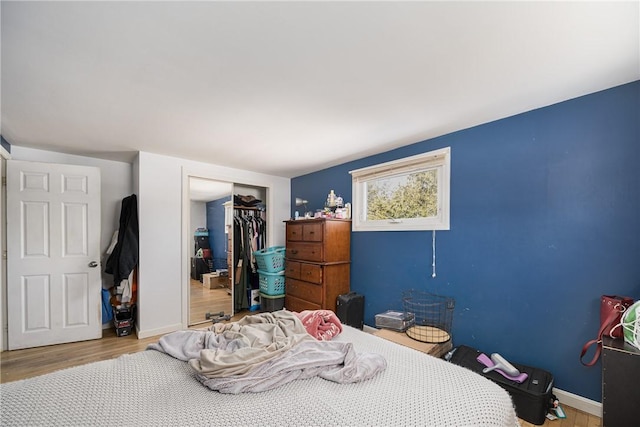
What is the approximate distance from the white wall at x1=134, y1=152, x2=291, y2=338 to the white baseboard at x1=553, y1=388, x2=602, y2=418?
379cm

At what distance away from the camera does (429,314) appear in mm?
2727

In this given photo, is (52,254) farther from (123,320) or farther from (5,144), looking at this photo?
(5,144)

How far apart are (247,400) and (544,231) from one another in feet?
7.46

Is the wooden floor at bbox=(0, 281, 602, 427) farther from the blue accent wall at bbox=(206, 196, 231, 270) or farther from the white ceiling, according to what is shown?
the white ceiling

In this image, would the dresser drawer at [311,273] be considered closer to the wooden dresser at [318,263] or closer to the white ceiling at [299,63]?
the wooden dresser at [318,263]

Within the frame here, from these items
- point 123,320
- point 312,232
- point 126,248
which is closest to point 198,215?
point 126,248

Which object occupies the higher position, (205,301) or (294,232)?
(294,232)

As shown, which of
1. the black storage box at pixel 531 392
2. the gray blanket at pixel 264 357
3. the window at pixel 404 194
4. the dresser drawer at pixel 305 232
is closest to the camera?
the gray blanket at pixel 264 357

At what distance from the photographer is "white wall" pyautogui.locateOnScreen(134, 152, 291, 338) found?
3.21 meters

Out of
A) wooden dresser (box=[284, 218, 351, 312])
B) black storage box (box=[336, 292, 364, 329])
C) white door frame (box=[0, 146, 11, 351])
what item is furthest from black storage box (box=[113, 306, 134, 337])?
black storage box (box=[336, 292, 364, 329])

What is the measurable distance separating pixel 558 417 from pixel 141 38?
3342 mm

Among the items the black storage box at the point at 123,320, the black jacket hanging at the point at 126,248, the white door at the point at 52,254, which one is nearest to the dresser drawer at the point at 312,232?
the black jacket hanging at the point at 126,248

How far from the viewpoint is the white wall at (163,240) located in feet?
10.5

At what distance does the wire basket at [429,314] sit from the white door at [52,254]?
3.52 m
